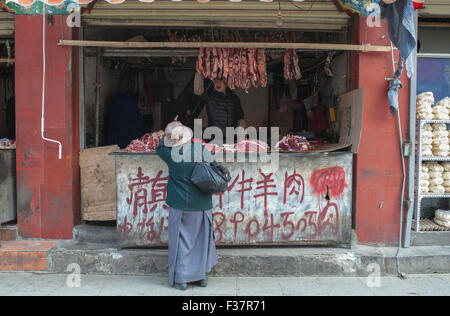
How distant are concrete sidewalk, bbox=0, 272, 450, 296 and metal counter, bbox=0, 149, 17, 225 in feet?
3.07

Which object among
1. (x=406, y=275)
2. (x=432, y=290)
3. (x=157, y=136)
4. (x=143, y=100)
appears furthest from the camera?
(x=143, y=100)

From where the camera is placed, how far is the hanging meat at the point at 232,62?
5.06 metres

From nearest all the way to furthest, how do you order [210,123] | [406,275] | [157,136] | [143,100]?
[406,275] → [157,136] → [210,123] → [143,100]

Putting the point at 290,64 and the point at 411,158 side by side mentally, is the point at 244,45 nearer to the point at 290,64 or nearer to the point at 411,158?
the point at 290,64

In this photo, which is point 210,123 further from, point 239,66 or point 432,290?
point 432,290

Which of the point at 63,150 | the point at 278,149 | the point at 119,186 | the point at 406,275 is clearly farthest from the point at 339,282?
the point at 63,150

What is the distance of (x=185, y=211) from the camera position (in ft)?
13.4

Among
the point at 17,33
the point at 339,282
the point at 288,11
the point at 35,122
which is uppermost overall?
the point at 288,11

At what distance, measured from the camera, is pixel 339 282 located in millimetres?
4426

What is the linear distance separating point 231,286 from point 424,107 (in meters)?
3.40

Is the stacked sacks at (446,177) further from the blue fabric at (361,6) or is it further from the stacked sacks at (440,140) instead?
the blue fabric at (361,6)

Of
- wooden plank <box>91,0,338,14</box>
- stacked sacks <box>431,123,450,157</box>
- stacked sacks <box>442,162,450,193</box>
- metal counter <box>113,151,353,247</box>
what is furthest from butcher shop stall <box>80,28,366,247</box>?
stacked sacks <box>442,162,450,193</box>

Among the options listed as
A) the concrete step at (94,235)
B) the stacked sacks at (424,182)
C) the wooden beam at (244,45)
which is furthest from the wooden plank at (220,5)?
the concrete step at (94,235)

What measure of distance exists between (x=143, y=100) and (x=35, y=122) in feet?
9.36
